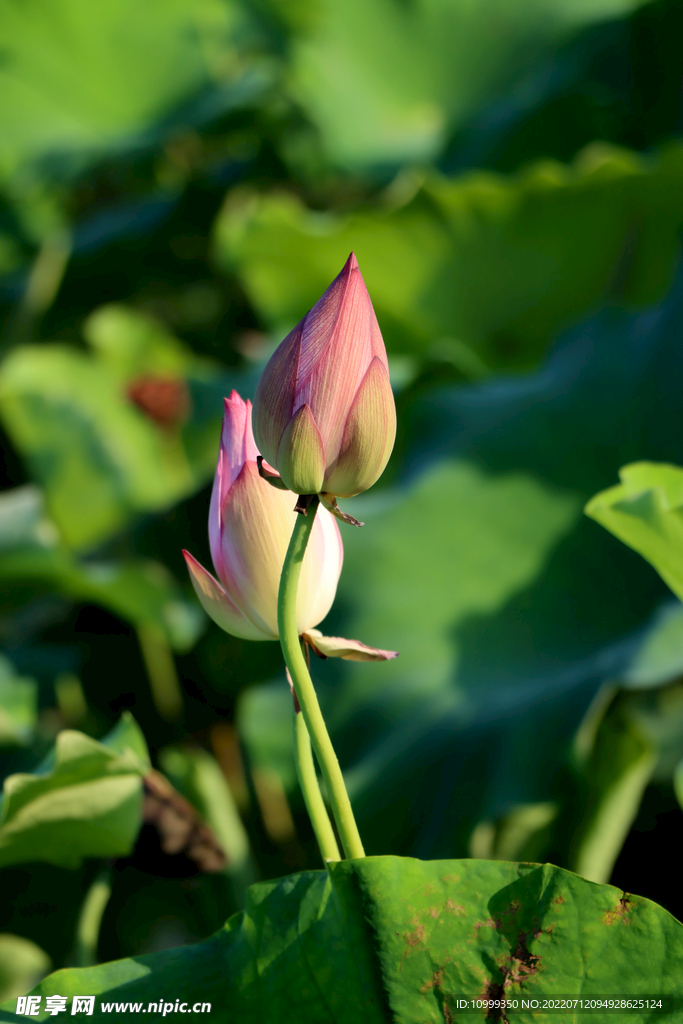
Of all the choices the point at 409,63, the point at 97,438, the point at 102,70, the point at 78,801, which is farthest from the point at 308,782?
the point at 102,70

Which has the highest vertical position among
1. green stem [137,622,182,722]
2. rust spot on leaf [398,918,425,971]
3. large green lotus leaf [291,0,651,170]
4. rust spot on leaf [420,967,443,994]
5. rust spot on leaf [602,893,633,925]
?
large green lotus leaf [291,0,651,170]

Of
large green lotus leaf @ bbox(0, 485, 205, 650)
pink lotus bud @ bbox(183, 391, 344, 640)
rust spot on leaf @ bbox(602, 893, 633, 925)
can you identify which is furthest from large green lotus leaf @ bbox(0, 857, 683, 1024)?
large green lotus leaf @ bbox(0, 485, 205, 650)

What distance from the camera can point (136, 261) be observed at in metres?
1.64

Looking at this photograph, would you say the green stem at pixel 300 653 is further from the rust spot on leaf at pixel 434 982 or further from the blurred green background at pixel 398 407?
the blurred green background at pixel 398 407

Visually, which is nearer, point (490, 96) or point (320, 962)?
point (320, 962)

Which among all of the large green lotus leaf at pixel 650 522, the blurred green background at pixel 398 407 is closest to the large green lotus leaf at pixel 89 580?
the blurred green background at pixel 398 407

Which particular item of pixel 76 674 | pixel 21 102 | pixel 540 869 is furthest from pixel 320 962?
pixel 21 102

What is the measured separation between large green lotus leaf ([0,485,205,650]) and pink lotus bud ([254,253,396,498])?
661mm

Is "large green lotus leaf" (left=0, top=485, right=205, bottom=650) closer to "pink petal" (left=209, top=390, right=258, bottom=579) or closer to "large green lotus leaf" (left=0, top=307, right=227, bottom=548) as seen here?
"large green lotus leaf" (left=0, top=307, right=227, bottom=548)

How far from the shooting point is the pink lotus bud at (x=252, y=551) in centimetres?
27

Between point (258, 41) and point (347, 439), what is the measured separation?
1523 millimetres

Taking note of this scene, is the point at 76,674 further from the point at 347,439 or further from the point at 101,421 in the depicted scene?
the point at 347,439

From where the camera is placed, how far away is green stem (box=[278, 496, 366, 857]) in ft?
0.80

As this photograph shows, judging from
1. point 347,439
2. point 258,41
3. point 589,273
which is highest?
point 258,41
